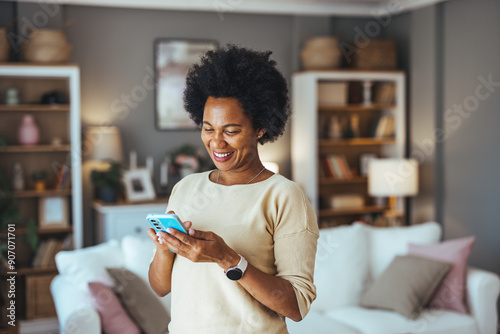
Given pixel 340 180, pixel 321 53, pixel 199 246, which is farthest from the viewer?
pixel 340 180

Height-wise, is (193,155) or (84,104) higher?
(84,104)

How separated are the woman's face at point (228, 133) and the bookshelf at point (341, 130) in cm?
398

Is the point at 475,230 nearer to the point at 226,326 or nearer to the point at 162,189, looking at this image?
the point at 162,189

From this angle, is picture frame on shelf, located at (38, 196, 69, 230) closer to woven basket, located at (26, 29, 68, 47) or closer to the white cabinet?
the white cabinet

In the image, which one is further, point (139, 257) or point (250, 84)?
point (139, 257)

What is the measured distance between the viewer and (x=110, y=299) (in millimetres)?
2973

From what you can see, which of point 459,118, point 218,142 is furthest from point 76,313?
point 459,118

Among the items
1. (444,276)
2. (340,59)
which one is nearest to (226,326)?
(444,276)

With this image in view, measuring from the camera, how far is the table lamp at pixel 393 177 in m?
5.18

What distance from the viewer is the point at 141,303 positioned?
3.04m

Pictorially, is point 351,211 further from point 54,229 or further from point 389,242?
point 54,229

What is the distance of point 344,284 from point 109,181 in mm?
2119

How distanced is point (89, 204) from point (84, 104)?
34.6 inches

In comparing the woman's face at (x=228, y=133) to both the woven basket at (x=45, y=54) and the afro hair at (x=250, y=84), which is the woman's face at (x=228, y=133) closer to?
the afro hair at (x=250, y=84)
